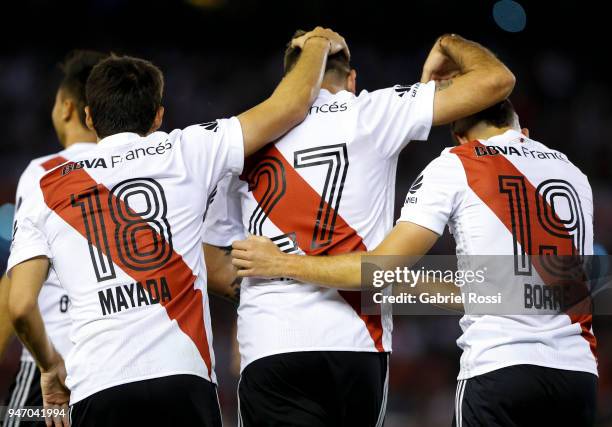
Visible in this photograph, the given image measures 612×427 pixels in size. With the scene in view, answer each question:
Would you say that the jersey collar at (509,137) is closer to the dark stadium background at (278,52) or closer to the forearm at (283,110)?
the forearm at (283,110)

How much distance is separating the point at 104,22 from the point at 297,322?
1198cm

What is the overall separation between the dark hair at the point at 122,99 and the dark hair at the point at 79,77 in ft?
4.46

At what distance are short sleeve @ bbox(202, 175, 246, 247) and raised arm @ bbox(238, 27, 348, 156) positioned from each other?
A: 35 centimetres

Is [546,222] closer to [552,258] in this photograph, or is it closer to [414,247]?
[552,258]

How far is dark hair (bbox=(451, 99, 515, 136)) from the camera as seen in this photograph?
3.90m

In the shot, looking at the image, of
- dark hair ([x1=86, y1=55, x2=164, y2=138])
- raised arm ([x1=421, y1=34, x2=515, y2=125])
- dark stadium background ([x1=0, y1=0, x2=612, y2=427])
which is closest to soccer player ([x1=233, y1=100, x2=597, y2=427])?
raised arm ([x1=421, y1=34, x2=515, y2=125])

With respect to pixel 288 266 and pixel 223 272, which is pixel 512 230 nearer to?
pixel 288 266

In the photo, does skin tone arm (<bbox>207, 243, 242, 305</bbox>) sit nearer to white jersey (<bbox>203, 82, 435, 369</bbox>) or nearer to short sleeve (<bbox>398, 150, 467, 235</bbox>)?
white jersey (<bbox>203, 82, 435, 369</bbox>)

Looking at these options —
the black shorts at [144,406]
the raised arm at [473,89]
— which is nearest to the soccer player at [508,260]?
the raised arm at [473,89]

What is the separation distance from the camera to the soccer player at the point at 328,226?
3.60m

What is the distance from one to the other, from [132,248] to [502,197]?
153 cm

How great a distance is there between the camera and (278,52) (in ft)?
48.1

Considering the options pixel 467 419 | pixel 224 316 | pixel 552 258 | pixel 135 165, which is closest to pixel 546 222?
pixel 552 258

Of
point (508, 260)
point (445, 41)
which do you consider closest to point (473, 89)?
point (445, 41)
